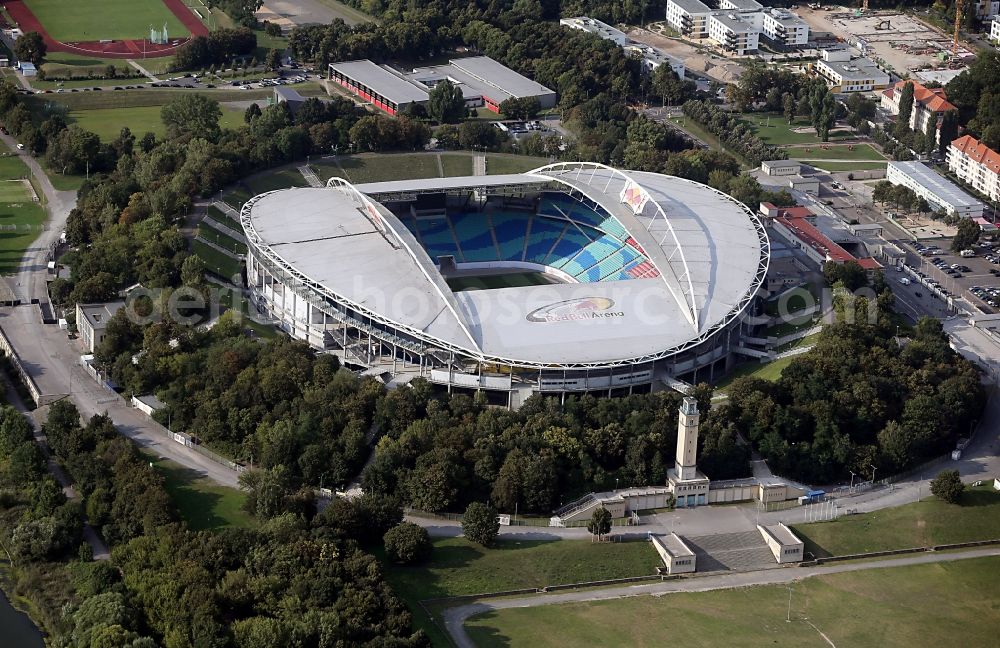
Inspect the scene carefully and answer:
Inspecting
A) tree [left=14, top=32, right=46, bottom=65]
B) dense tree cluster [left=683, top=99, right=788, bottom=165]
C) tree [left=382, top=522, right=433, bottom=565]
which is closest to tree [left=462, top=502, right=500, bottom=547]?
tree [left=382, top=522, right=433, bottom=565]

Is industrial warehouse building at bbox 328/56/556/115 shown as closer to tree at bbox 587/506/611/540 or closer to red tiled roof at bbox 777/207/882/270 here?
red tiled roof at bbox 777/207/882/270

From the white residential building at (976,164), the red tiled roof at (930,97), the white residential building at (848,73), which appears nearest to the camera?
the white residential building at (976,164)

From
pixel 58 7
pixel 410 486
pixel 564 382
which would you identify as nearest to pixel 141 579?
pixel 410 486

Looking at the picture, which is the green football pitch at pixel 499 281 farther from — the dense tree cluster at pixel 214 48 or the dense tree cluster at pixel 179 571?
the dense tree cluster at pixel 214 48

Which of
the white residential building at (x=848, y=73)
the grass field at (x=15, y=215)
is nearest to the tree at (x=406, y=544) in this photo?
the grass field at (x=15, y=215)

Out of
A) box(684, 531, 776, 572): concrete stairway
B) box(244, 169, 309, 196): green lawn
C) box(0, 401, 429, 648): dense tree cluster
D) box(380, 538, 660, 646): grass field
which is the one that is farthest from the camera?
box(244, 169, 309, 196): green lawn

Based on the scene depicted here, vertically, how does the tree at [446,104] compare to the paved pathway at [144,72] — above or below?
above

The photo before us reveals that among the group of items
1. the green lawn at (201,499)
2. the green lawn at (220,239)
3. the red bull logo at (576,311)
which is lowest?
the green lawn at (201,499)

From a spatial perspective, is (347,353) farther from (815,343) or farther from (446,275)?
(815,343)
